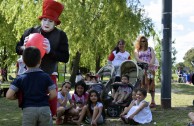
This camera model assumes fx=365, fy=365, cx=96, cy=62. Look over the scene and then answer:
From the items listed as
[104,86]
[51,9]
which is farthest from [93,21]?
[51,9]

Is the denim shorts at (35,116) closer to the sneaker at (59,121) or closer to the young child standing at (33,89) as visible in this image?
the young child standing at (33,89)

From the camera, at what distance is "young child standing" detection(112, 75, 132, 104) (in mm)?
7750

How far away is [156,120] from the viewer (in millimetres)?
7008

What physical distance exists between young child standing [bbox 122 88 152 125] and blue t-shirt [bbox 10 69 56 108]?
3229 mm

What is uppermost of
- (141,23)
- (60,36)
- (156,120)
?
(141,23)

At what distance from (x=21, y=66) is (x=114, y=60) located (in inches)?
178

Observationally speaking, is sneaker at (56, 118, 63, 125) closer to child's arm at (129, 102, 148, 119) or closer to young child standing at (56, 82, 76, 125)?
young child standing at (56, 82, 76, 125)

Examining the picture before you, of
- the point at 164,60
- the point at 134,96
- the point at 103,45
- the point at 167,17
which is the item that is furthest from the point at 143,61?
the point at 103,45

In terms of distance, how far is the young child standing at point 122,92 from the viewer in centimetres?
775

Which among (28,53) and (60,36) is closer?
(28,53)

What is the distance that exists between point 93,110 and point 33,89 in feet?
10.7

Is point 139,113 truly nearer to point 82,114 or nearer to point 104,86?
point 82,114

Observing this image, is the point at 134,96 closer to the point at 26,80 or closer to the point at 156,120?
the point at 156,120

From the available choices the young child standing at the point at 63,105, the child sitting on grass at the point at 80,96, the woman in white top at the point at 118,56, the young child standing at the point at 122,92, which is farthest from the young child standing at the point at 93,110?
the woman in white top at the point at 118,56
